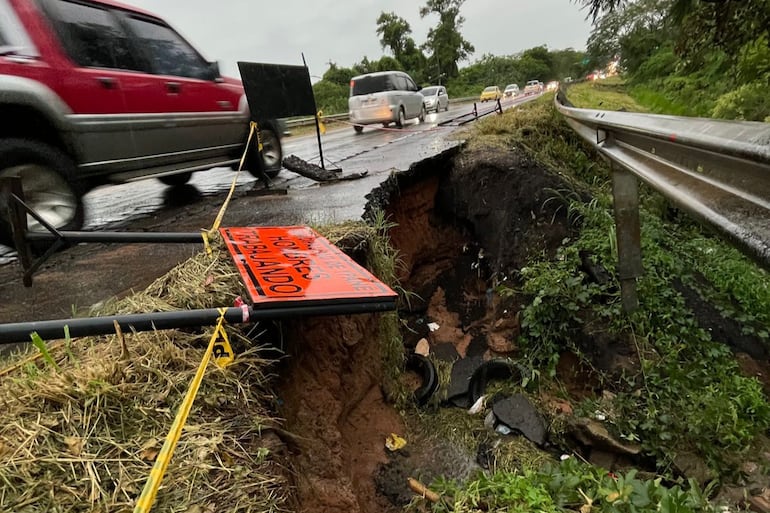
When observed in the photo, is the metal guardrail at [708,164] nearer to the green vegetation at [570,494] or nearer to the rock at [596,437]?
the green vegetation at [570,494]

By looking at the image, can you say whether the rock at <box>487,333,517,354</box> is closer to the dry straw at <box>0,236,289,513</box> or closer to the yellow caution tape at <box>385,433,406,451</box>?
the yellow caution tape at <box>385,433,406,451</box>

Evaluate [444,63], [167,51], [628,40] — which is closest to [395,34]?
[444,63]

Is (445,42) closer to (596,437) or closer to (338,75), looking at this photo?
(338,75)

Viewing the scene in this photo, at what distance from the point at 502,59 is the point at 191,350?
213 ft

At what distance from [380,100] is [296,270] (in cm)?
1282

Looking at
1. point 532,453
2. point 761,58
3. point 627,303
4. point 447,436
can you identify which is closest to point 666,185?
point 627,303

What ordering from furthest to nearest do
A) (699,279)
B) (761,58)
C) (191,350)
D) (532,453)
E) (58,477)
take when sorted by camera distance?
(761,58) < (699,279) < (532,453) < (191,350) < (58,477)

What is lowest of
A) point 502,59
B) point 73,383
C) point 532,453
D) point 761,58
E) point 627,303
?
point 532,453

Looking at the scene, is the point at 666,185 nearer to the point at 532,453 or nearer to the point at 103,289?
the point at 532,453

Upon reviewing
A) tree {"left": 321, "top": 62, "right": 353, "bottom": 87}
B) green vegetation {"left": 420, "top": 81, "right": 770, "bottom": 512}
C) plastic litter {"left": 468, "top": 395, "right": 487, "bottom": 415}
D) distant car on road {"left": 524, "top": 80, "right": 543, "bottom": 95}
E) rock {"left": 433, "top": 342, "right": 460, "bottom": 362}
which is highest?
tree {"left": 321, "top": 62, "right": 353, "bottom": 87}

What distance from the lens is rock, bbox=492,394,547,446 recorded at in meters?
3.68

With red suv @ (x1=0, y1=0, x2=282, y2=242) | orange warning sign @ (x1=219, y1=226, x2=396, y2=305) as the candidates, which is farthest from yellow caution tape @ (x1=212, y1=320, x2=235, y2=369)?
red suv @ (x1=0, y1=0, x2=282, y2=242)

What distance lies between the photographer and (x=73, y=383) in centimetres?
159

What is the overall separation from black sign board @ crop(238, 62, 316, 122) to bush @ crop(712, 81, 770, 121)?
726 centimetres
